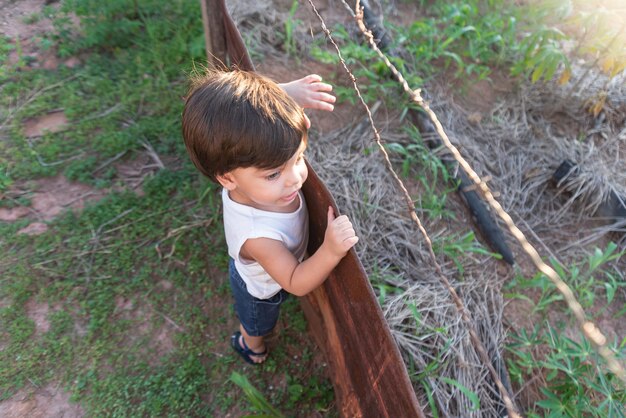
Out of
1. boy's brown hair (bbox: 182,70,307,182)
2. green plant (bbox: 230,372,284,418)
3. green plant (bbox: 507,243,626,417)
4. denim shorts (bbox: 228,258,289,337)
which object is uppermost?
boy's brown hair (bbox: 182,70,307,182)

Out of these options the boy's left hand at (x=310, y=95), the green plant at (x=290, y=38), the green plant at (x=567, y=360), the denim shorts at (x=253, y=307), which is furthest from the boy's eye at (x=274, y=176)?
the green plant at (x=290, y=38)

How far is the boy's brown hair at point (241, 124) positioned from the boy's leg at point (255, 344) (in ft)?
3.26

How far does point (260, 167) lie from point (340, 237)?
0.32 metres

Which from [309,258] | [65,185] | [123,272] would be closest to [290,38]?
[65,185]

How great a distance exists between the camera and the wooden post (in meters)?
2.52

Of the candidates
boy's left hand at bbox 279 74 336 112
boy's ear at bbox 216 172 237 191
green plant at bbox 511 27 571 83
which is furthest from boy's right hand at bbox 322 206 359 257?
green plant at bbox 511 27 571 83

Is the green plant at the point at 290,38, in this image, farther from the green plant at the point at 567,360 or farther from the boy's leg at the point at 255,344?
the green plant at the point at 567,360

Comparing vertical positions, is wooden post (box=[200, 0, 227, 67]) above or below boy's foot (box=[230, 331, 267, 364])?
above

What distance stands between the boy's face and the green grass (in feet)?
3.67

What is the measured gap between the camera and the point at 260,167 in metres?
1.39

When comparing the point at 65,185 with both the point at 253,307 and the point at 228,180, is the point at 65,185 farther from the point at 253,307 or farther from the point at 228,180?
the point at 228,180

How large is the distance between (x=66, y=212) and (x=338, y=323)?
191 centimetres

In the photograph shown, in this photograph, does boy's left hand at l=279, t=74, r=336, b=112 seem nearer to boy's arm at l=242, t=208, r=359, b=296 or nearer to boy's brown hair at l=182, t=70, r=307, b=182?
boy's brown hair at l=182, t=70, r=307, b=182

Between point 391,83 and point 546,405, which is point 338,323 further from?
point 391,83
